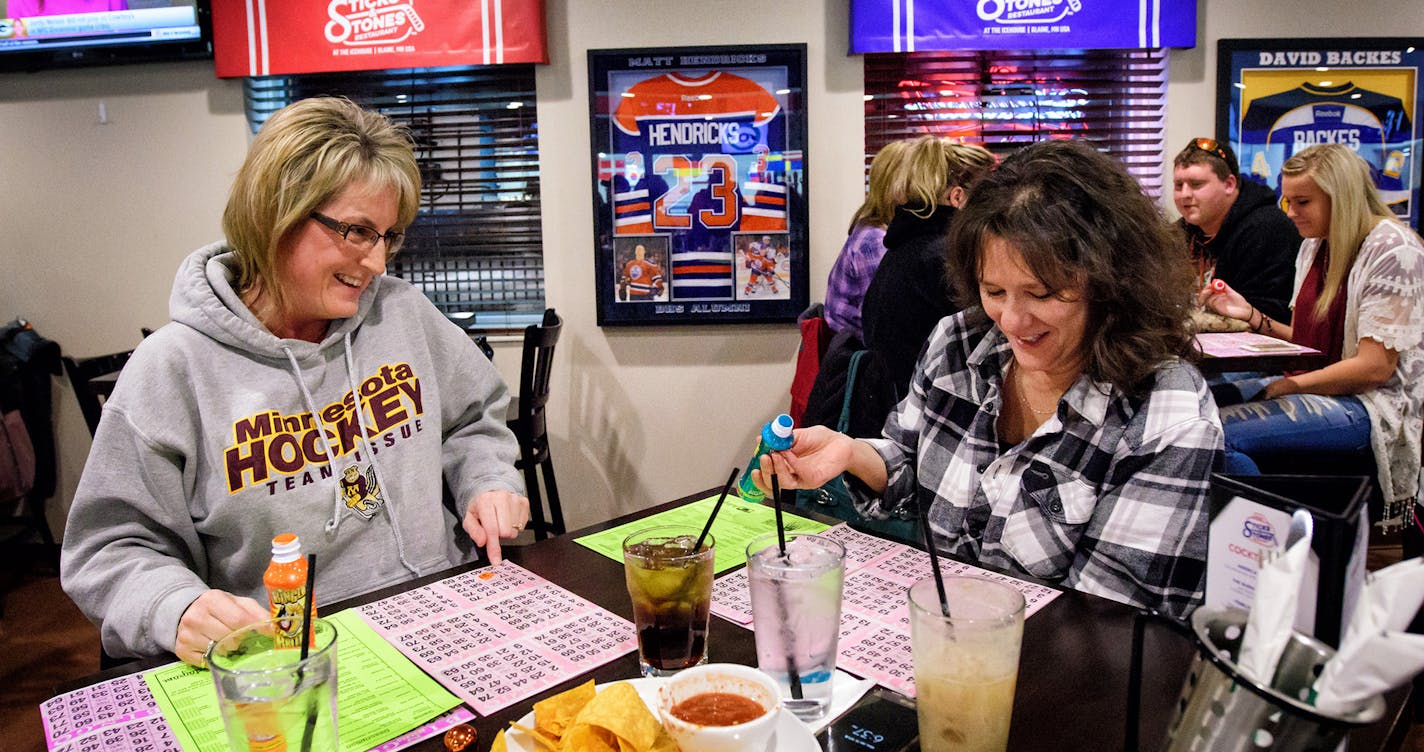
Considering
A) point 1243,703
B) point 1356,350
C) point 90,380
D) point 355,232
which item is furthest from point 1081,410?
point 90,380

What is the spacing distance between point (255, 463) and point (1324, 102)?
13.9ft

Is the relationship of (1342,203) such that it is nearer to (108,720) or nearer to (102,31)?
(108,720)

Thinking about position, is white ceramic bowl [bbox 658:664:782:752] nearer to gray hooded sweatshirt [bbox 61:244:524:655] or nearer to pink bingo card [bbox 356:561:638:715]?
pink bingo card [bbox 356:561:638:715]

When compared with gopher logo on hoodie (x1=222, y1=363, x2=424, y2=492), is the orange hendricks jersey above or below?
above

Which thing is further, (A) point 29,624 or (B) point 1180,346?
(A) point 29,624

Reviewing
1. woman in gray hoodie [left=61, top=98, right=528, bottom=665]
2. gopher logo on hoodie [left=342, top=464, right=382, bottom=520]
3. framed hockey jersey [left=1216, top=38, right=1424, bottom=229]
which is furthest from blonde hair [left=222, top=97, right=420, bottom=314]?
framed hockey jersey [left=1216, top=38, right=1424, bottom=229]

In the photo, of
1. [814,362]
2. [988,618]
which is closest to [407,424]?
[988,618]

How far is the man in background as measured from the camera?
12.2 ft

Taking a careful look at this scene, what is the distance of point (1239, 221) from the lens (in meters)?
3.82

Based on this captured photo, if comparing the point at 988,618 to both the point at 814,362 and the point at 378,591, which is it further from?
the point at 814,362

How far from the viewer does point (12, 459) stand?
3.83 metres

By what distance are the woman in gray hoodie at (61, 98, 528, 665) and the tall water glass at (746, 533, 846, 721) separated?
63cm

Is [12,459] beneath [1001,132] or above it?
beneath

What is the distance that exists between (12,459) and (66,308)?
783mm
